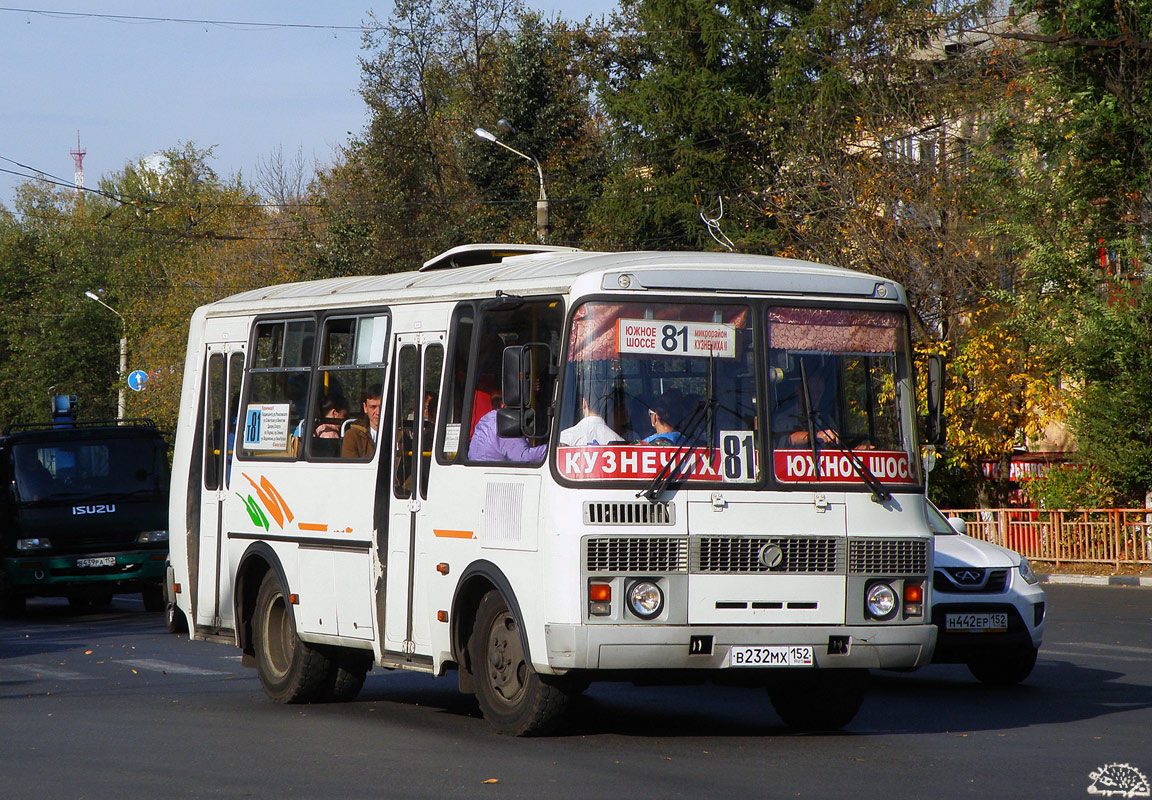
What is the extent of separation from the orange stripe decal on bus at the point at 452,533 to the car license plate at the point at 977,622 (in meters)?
4.28

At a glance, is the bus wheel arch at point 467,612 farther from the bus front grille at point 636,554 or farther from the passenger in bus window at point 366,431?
the passenger in bus window at point 366,431

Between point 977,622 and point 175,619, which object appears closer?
point 977,622

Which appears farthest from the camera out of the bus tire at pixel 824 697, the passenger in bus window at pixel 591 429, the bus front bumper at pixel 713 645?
the bus tire at pixel 824 697

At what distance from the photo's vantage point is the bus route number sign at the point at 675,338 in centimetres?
976

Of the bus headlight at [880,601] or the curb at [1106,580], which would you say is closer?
the bus headlight at [880,601]

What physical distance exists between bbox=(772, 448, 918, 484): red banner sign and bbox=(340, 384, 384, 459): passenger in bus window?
3.04 m

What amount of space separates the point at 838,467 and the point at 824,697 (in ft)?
5.41

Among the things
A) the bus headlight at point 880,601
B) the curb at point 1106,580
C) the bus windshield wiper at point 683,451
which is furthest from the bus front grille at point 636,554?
the curb at point 1106,580

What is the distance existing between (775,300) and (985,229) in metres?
21.3

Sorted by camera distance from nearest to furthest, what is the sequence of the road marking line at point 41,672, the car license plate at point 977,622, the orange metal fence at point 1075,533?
the car license plate at point 977,622
the road marking line at point 41,672
the orange metal fence at point 1075,533

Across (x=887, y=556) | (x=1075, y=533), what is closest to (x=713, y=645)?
(x=887, y=556)

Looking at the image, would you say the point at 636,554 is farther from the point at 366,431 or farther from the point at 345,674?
the point at 345,674

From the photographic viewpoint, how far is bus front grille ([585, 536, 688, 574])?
9.49 metres

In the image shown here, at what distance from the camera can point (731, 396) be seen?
9.91 metres
